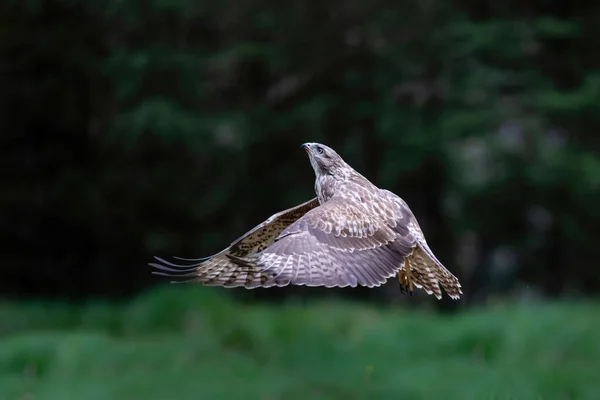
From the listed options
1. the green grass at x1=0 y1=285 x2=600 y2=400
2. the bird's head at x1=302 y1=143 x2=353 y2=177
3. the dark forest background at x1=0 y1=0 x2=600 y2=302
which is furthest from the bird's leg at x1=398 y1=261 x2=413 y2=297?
the dark forest background at x1=0 y1=0 x2=600 y2=302

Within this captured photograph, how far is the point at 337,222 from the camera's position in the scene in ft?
10.2

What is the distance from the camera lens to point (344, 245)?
10.2 feet

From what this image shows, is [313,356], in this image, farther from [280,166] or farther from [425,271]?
[425,271]

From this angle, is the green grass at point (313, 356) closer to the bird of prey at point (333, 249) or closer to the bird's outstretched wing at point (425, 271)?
the bird's outstretched wing at point (425, 271)

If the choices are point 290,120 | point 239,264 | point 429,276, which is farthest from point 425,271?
point 290,120

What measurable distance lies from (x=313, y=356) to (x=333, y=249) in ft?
18.3

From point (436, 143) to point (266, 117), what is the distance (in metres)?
1.92

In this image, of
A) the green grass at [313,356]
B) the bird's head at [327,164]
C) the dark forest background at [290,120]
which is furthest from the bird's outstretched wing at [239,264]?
the dark forest background at [290,120]

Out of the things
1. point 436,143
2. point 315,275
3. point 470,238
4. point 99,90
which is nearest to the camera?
point 315,275

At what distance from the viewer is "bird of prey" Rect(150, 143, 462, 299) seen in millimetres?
2986

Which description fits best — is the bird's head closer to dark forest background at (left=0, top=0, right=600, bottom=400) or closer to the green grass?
the green grass

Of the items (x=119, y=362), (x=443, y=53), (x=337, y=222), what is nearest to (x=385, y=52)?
(x=443, y=53)

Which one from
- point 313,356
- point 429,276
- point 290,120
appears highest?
point 290,120

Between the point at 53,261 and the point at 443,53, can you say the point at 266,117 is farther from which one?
the point at 53,261
